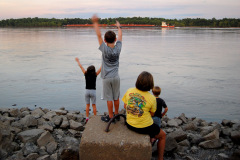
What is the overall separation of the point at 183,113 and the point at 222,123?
1.10 metres

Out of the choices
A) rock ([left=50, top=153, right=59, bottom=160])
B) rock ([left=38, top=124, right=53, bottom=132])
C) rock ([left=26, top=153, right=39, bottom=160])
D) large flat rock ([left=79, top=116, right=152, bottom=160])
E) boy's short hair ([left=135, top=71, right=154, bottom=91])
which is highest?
boy's short hair ([left=135, top=71, right=154, bottom=91])

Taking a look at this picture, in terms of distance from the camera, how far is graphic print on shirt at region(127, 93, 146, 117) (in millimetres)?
3926

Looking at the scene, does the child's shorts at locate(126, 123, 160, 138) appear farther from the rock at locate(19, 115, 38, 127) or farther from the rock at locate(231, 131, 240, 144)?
the rock at locate(19, 115, 38, 127)

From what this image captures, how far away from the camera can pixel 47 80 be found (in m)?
11.4

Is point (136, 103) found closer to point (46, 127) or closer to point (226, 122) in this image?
point (46, 127)

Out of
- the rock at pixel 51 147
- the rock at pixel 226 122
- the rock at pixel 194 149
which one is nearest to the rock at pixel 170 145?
the rock at pixel 194 149

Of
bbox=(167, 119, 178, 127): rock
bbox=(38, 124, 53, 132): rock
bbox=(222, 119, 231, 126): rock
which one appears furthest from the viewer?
bbox=(222, 119, 231, 126): rock

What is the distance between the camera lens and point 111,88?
470 cm

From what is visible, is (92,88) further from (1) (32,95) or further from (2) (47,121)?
(1) (32,95)

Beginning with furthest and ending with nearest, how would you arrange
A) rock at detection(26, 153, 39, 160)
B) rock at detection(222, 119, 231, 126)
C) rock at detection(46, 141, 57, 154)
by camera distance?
1. rock at detection(222, 119, 231, 126)
2. rock at detection(46, 141, 57, 154)
3. rock at detection(26, 153, 39, 160)

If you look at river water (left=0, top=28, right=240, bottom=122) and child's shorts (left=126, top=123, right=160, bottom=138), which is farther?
river water (left=0, top=28, right=240, bottom=122)

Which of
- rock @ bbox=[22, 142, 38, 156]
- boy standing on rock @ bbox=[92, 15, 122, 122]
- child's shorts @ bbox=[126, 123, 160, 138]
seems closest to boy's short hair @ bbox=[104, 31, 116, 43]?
boy standing on rock @ bbox=[92, 15, 122, 122]

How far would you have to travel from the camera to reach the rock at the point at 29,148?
4.66 meters

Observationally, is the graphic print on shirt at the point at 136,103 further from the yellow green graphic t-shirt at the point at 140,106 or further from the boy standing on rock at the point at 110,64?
the boy standing on rock at the point at 110,64
